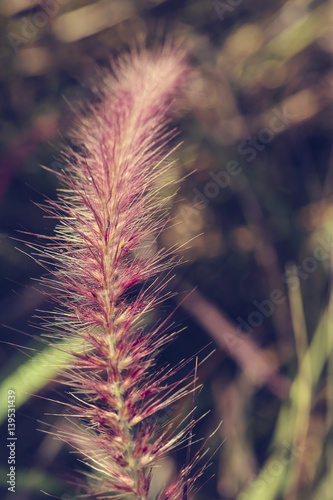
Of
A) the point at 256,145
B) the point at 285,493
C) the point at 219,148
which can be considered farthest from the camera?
the point at 256,145

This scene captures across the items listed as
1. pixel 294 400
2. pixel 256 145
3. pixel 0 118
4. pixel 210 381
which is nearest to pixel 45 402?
pixel 210 381

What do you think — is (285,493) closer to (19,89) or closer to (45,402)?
(45,402)

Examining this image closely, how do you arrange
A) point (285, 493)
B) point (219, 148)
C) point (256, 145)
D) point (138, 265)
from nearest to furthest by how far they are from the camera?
point (138, 265), point (285, 493), point (219, 148), point (256, 145)

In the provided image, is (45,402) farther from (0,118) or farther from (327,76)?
(327,76)

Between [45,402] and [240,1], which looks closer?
[45,402]

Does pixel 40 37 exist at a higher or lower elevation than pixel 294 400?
higher

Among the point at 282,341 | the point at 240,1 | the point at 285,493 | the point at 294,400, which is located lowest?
the point at 285,493
